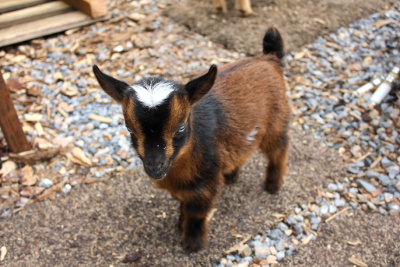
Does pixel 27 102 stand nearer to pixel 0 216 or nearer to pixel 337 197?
pixel 0 216

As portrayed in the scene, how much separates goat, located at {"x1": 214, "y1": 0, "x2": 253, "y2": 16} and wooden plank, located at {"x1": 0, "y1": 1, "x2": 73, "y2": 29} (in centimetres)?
237

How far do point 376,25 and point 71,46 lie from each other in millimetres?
4814

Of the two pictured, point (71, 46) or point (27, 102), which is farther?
point (71, 46)

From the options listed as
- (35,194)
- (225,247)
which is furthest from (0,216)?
(225,247)

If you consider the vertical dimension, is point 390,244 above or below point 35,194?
below

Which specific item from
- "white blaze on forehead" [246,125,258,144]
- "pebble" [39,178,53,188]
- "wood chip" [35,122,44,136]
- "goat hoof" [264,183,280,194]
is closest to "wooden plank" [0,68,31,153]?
"wood chip" [35,122,44,136]

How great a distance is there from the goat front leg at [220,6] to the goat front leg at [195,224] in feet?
12.3

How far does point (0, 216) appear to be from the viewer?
3.21 metres

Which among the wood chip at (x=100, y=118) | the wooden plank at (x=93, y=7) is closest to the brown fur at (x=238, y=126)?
the wood chip at (x=100, y=118)

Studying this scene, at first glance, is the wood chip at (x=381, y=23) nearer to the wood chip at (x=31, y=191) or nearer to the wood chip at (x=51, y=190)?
the wood chip at (x=51, y=190)

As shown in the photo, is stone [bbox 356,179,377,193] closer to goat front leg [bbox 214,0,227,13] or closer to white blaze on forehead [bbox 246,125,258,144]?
white blaze on forehead [bbox 246,125,258,144]

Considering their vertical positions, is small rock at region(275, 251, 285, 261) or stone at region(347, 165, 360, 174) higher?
stone at region(347, 165, 360, 174)

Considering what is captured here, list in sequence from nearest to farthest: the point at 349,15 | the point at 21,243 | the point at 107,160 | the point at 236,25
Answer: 1. the point at 21,243
2. the point at 107,160
3. the point at 236,25
4. the point at 349,15

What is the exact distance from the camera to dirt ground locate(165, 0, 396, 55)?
17.2 ft
